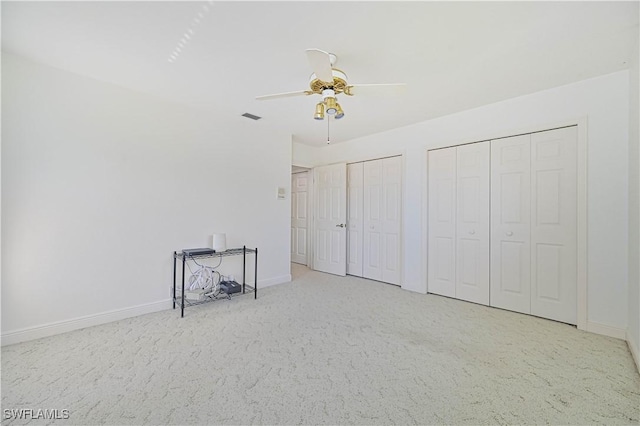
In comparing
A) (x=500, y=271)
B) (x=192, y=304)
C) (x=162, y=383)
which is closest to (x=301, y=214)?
(x=192, y=304)

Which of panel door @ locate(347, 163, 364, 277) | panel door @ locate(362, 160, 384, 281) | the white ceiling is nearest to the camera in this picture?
the white ceiling

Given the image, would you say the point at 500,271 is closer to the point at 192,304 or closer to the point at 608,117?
the point at 608,117

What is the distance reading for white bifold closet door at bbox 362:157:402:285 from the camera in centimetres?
421

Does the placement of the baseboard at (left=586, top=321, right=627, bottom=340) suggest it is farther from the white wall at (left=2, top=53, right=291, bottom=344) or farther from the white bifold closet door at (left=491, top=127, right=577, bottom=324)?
the white wall at (left=2, top=53, right=291, bottom=344)

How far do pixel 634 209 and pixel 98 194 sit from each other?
4.69m

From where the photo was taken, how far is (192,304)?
3.02m

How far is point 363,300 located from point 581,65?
310 centimetres

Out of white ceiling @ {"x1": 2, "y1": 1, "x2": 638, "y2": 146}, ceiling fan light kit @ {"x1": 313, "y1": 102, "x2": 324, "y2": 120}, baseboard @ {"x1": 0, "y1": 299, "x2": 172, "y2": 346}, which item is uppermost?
white ceiling @ {"x1": 2, "y1": 1, "x2": 638, "y2": 146}

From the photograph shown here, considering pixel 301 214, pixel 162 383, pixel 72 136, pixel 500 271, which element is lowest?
pixel 162 383

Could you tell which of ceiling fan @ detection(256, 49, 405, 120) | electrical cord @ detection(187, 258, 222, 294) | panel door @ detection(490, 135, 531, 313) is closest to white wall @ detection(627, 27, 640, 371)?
panel door @ detection(490, 135, 531, 313)

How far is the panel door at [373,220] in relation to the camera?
4.43 meters

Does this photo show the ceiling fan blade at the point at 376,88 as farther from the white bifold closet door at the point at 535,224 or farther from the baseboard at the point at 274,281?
the baseboard at the point at 274,281

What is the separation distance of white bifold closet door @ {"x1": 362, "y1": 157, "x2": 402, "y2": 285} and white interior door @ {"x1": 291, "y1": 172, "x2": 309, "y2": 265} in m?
1.47

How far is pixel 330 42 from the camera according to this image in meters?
2.04
